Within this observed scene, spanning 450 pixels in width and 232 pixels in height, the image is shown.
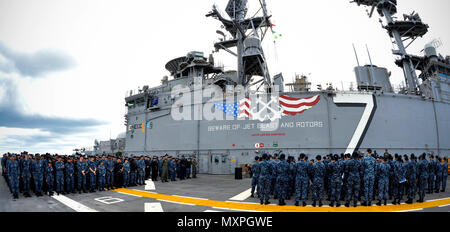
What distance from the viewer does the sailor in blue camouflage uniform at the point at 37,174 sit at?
9.59 metres

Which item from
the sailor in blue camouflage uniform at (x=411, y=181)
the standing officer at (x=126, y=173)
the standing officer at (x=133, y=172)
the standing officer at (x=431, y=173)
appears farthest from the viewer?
the standing officer at (x=133, y=172)

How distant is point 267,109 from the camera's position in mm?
18109

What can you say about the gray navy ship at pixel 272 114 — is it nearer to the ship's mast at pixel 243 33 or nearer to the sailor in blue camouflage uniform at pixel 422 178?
the ship's mast at pixel 243 33

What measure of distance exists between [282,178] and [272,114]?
10.4m

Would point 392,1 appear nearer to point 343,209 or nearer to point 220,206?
point 343,209

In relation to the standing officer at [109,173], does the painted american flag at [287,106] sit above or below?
above

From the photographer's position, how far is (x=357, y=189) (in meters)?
7.50

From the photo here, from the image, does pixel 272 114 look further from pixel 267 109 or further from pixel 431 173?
pixel 431 173

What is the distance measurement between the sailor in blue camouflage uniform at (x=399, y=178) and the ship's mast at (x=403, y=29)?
24027 millimetres

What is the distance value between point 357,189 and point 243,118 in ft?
38.9

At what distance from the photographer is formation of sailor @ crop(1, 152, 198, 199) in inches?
377

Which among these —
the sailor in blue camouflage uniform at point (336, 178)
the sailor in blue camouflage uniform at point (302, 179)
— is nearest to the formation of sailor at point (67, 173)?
the sailor in blue camouflage uniform at point (302, 179)

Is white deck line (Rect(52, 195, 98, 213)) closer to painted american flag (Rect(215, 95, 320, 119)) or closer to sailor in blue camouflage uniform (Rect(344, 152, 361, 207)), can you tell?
sailor in blue camouflage uniform (Rect(344, 152, 361, 207))
